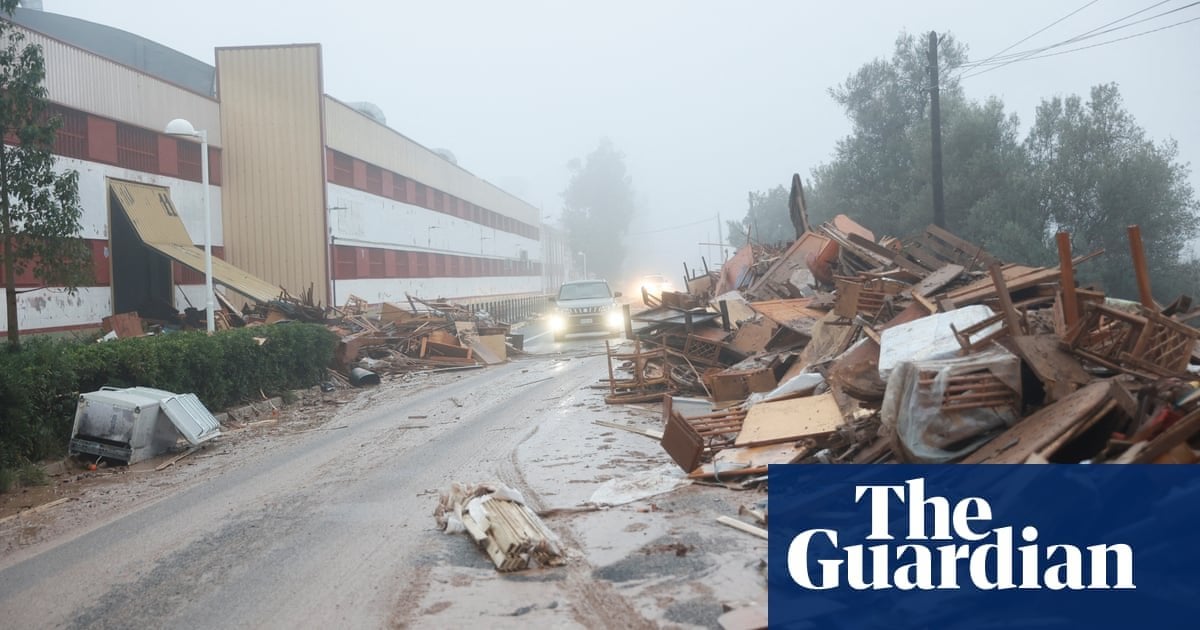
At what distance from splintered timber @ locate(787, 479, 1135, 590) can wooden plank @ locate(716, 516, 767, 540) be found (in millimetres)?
459

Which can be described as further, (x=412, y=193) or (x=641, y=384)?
(x=412, y=193)

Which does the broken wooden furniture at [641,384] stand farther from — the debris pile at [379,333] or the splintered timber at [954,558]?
the splintered timber at [954,558]

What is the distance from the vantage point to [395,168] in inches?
1608

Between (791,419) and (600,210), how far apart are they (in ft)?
315

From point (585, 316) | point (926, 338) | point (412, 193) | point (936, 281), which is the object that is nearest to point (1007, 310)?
point (926, 338)

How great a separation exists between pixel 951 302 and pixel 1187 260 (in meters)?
22.6

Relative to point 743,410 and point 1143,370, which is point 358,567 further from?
point 1143,370

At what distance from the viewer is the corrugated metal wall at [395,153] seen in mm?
34000

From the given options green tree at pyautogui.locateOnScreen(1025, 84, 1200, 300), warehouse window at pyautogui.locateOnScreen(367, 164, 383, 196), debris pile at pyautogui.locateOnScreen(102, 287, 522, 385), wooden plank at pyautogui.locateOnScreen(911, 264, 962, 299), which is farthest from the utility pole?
warehouse window at pyautogui.locateOnScreen(367, 164, 383, 196)

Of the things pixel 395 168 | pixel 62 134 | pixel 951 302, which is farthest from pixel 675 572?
pixel 395 168

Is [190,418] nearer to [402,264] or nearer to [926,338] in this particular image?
[926,338]

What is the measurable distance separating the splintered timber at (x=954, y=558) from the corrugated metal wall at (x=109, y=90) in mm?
20493

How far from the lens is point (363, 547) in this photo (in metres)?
6.62

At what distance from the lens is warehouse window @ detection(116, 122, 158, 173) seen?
933 inches
